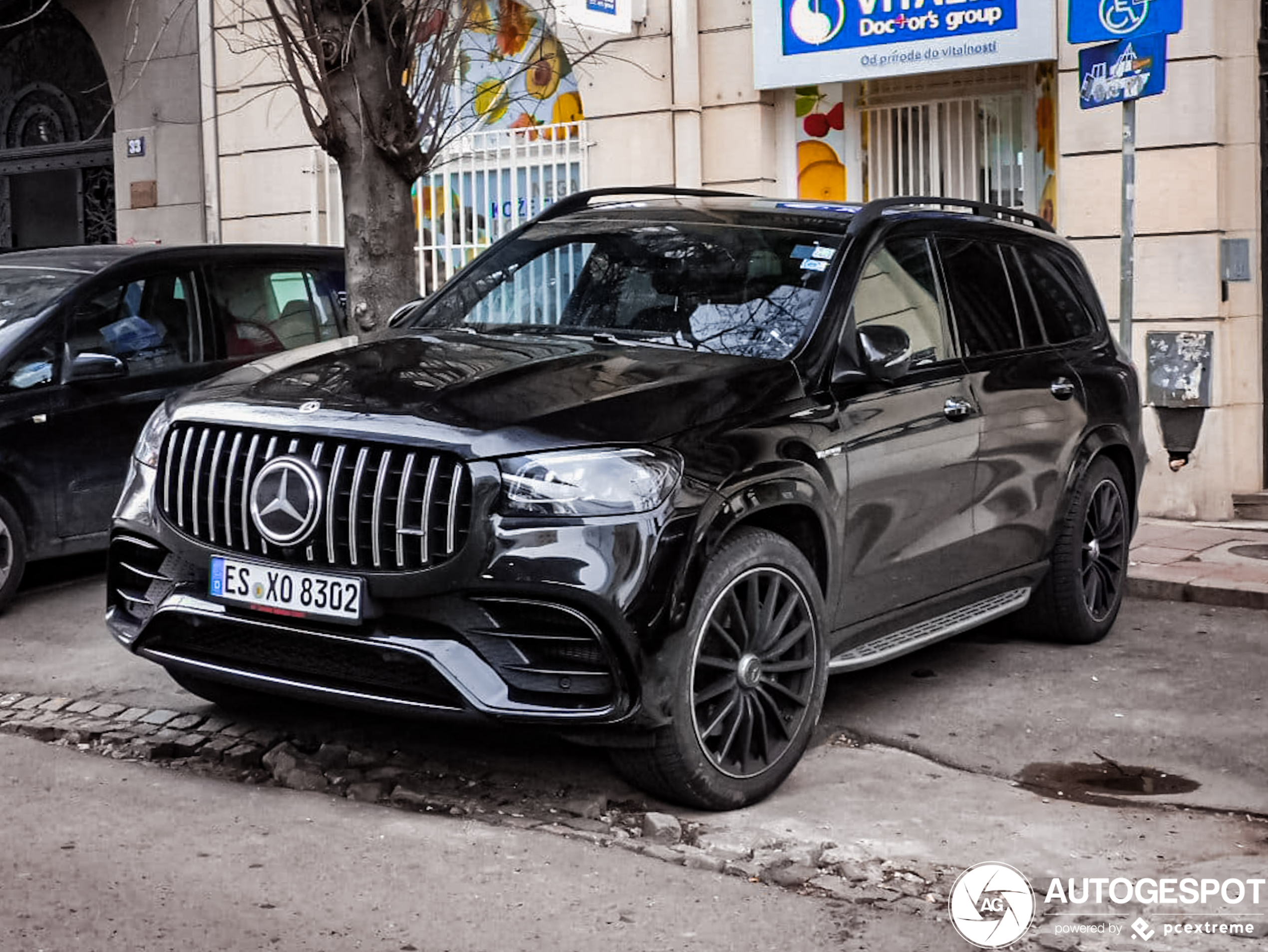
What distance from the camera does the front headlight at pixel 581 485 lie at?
4.89 meters

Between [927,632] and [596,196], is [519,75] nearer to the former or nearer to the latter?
[596,196]

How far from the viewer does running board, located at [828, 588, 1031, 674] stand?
5988 millimetres

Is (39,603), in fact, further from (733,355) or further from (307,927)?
(307,927)

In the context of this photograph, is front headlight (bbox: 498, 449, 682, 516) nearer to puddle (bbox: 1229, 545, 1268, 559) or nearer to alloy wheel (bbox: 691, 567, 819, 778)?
alloy wheel (bbox: 691, 567, 819, 778)

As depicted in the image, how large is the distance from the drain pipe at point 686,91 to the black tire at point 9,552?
21.7ft

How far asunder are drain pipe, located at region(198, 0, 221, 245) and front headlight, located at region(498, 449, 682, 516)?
39.5ft

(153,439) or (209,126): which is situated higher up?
(209,126)

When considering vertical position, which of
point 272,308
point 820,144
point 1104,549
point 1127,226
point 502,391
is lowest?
point 1104,549

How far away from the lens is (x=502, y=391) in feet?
17.0

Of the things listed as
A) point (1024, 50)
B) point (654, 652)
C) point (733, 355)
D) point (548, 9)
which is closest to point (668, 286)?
point (733, 355)

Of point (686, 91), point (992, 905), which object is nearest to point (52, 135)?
point (686, 91)

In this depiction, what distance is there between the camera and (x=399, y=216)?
30.0ft

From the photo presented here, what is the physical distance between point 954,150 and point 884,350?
24.7ft

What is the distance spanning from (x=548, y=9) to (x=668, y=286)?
337 inches
